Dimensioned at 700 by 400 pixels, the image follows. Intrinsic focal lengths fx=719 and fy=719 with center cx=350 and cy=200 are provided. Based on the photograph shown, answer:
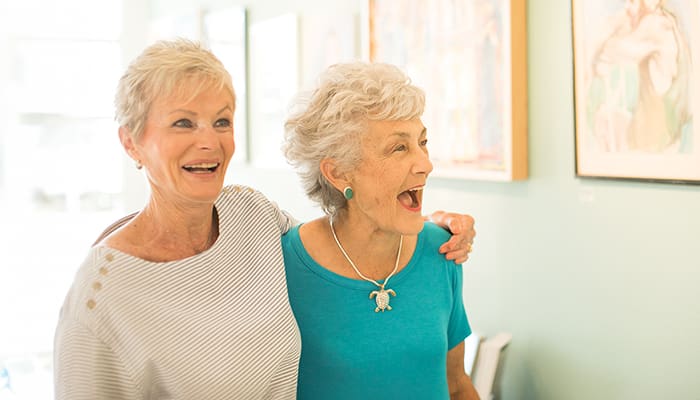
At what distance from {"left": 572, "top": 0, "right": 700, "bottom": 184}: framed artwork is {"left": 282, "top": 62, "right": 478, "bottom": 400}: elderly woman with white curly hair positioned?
2.01 feet

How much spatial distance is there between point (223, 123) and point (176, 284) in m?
0.31

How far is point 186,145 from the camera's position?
127 centimetres

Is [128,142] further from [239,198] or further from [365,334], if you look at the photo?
[365,334]

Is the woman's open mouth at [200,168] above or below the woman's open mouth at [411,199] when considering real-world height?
above

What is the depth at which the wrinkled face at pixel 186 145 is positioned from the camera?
4.12 ft

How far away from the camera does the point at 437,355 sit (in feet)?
4.91

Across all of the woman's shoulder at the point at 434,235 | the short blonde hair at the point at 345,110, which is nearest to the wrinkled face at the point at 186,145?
the short blonde hair at the point at 345,110

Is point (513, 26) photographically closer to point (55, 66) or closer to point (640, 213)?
point (640, 213)

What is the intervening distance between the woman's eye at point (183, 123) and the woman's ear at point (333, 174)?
13.5 inches

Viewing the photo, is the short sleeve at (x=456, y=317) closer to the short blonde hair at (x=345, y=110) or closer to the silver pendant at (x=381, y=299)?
the silver pendant at (x=381, y=299)

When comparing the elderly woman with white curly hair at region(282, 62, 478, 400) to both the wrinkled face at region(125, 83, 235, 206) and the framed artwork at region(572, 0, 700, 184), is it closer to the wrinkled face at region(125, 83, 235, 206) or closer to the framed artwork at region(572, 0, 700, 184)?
the wrinkled face at region(125, 83, 235, 206)

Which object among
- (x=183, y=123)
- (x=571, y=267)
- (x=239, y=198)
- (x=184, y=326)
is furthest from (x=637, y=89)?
(x=184, y=326)

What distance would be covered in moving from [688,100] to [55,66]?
13.3ft

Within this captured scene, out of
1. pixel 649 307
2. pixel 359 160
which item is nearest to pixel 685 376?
pixel 649 307
